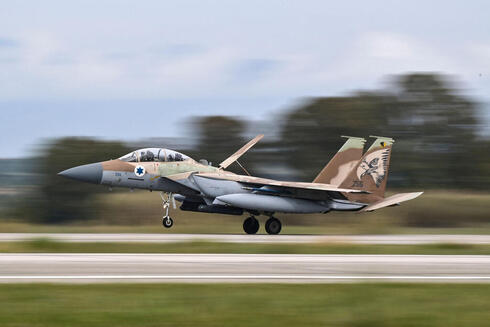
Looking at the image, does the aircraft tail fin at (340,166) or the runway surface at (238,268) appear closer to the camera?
the runway surface at (238,268)

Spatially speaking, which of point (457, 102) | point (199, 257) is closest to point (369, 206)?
point (199, 257)

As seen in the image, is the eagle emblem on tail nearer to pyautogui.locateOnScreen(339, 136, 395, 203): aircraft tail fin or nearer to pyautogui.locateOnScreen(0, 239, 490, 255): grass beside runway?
pyautogui.locateOnScreen(339, 136, 395, 203): aircraft tail fin

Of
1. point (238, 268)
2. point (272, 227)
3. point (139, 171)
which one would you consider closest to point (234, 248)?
point (238, 268)

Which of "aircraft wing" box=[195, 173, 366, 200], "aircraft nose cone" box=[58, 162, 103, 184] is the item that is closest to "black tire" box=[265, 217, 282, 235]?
"aircraft wing" box=[195, 173, 366, 200]

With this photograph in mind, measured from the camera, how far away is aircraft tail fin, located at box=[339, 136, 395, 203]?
27.1 m

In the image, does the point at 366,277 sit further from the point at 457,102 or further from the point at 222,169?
the point at 457,102

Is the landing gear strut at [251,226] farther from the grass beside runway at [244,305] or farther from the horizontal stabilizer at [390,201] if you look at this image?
the grass beside runway at [244,305]

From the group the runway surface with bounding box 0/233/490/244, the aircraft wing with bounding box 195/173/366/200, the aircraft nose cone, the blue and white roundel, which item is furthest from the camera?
the aircraft wing with bounding box 195/173/366/200

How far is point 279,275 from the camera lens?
1241 centimetres

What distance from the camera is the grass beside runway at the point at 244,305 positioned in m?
8.70

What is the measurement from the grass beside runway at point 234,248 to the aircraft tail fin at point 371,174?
7.63 metres

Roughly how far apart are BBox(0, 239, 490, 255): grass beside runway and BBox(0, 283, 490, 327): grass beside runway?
595 centimetres

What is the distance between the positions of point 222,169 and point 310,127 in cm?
2929

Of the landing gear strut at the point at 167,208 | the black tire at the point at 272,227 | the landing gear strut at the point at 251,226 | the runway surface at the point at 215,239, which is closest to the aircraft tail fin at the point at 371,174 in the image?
the black tire at the point at 272,227
